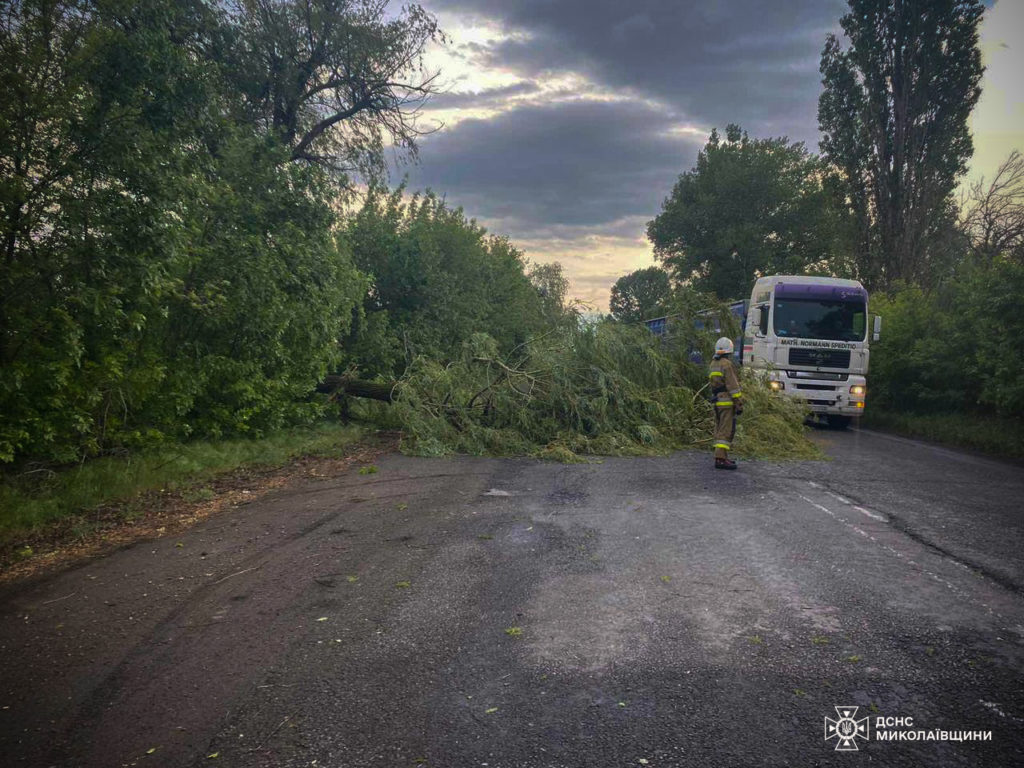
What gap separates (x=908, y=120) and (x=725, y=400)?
1980cm

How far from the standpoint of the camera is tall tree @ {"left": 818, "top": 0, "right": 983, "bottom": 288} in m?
22.4

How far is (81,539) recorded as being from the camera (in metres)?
6.25

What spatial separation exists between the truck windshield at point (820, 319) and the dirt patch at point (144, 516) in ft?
35.5

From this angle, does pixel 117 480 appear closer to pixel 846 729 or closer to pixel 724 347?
pixel 846 729

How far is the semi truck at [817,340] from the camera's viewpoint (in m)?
14.8

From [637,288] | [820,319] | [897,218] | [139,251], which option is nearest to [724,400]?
[820,319]

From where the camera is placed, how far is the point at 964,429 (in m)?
13.8

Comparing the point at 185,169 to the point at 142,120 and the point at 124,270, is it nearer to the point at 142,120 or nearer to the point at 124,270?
the point at 142,120

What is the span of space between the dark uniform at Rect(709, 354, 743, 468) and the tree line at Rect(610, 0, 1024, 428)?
4278 mm

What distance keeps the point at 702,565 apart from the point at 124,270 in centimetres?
698

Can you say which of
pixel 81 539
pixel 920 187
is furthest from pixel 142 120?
pixel 920 187

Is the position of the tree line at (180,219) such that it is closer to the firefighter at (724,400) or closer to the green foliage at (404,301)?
the green foliage at (404,301)

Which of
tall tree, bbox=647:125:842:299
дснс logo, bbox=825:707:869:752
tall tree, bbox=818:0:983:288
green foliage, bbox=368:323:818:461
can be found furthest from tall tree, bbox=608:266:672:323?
дснс logo, bbox=825:707:869:752

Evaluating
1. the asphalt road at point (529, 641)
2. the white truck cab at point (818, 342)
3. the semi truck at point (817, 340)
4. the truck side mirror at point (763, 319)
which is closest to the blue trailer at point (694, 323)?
the semi truck at point (817, 340)
